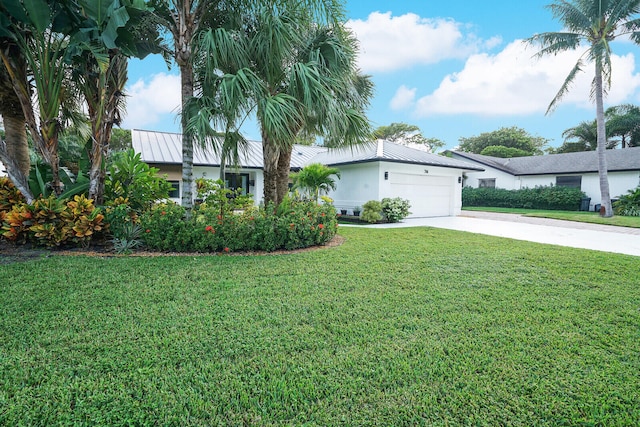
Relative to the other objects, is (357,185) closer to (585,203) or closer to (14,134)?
(14,134)

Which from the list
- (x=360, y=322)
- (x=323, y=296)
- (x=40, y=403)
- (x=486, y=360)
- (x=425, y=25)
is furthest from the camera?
(x=425, y=25)

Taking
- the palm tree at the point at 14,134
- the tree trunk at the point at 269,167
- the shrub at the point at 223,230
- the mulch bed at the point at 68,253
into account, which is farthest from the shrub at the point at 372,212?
the palm tree at the point at 14,134

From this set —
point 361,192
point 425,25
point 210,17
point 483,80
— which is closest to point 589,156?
point 483,80

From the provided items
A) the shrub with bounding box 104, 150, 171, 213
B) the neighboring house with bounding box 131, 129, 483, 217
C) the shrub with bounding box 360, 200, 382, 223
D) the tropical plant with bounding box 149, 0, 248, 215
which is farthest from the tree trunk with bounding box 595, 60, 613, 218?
the shrub with bounding box 104, 150, 171, 213

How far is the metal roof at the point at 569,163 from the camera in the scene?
19500 mm

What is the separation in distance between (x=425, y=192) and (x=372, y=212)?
3928mm

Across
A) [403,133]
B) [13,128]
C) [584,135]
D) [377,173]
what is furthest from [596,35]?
[403,133]

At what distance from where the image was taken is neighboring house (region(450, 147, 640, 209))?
19141 mm

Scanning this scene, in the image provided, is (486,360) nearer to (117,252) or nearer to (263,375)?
(263,375)

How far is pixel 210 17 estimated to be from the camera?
24.0 ft

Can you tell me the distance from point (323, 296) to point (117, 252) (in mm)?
4831

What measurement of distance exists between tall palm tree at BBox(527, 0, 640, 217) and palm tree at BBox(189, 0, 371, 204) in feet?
46.1

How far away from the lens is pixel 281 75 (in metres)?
7.38

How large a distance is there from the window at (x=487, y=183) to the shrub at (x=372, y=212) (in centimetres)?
1702
